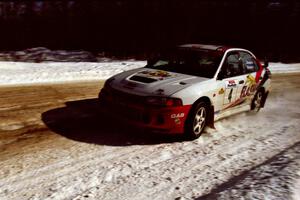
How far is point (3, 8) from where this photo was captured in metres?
27.1

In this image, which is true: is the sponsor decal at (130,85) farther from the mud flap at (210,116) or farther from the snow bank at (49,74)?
the snow bank at (49,74)

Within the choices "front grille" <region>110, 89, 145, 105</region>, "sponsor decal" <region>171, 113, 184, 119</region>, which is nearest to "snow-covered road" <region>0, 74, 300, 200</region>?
"sponsor decal" <region>171, 113, 184, 119</region>

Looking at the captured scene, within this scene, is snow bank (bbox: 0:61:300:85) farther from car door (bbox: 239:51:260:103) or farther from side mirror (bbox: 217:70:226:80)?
side mirror (bbox: 217:70:226:80)

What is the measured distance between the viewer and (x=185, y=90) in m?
5.63

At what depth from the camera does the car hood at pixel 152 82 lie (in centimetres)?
559

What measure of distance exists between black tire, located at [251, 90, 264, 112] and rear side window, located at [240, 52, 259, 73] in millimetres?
667

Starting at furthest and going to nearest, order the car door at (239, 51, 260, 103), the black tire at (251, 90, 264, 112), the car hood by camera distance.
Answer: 1. the black tire at (251, 90, 264, 112)
2. the car door at (239, 51, 260, 103)
3. the car hood

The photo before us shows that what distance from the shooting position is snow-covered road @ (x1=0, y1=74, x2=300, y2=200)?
4.03 meters

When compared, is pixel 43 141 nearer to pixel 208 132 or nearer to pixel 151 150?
pixel 151 150

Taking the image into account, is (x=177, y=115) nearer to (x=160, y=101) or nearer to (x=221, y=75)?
(x=160, y=101)

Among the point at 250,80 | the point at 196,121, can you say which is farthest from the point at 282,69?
the point at 196,121

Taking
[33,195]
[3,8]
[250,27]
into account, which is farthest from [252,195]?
[250,27]

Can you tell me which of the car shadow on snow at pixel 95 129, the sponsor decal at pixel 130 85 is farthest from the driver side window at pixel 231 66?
the sponsor decal at pixel 130 85

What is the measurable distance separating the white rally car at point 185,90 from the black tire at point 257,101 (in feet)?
1.04
